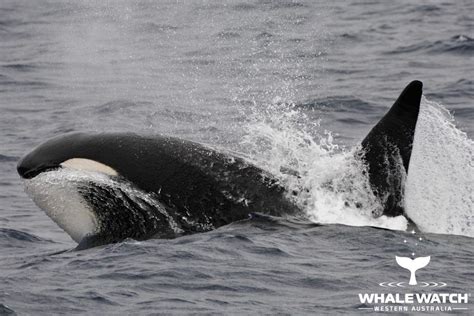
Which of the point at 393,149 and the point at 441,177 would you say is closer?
the point at 393,149

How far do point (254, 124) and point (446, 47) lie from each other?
11.1 m

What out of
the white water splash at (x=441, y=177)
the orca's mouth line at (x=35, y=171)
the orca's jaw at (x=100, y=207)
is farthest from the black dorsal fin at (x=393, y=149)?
the orca's mouth line at (x=35, y=171)

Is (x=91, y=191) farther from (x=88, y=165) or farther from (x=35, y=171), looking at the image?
(x=35, y=171)

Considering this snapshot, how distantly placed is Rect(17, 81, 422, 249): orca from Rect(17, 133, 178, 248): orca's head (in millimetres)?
11

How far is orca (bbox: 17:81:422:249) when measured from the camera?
38.5ft

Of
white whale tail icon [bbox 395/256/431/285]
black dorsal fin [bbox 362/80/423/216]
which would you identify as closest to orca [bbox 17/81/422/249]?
black dorsal fin [bbox 362/80/423/216]

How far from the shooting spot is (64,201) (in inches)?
507

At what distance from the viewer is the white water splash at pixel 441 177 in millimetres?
12914

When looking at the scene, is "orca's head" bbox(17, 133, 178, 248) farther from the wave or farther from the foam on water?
the wave

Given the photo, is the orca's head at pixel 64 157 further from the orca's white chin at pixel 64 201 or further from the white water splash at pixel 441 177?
the white water splash at pixel 441 177

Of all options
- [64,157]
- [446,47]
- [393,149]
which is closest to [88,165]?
[64,157]

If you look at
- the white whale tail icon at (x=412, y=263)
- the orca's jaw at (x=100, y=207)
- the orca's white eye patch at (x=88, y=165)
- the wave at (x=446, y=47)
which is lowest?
the white whale tail icon at (x=412, y=263)

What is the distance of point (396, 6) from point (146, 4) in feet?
27.3

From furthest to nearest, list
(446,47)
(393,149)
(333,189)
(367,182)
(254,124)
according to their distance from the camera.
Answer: (446,47), (254,124), (333,189), (367,182), (393,149)
